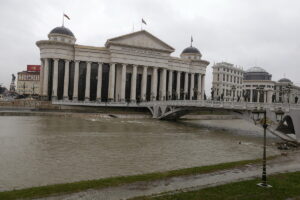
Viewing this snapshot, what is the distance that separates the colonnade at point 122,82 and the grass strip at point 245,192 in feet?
239

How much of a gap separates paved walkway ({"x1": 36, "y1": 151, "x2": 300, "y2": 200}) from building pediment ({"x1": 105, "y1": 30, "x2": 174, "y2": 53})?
73985mm

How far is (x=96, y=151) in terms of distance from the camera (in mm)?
25422

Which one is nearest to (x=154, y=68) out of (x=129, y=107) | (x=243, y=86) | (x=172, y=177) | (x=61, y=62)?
(x=129, y=107)

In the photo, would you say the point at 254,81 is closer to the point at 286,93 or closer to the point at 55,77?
the point at 286,93

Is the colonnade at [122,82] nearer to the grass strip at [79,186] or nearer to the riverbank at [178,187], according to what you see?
the grass strip at [79,186]

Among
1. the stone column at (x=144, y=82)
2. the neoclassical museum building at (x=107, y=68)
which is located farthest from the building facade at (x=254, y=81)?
the stone column at (x=144, y=82)

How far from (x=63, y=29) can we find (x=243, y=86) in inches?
3767

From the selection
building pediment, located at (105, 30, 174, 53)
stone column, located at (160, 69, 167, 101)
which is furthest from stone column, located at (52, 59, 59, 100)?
stone column, located at (160, 69, 167, 101)

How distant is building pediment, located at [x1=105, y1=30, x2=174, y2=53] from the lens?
87.1 m

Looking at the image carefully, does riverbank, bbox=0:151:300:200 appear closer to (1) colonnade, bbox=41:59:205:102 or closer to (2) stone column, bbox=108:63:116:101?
(1) colonnade, bbox=41:59:205:102

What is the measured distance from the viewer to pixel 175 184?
45.4ft

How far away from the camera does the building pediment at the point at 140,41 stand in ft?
286

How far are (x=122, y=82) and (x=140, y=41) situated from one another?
620 inches

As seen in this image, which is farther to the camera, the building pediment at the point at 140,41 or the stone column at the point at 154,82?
the stone column at the point at 154,82
